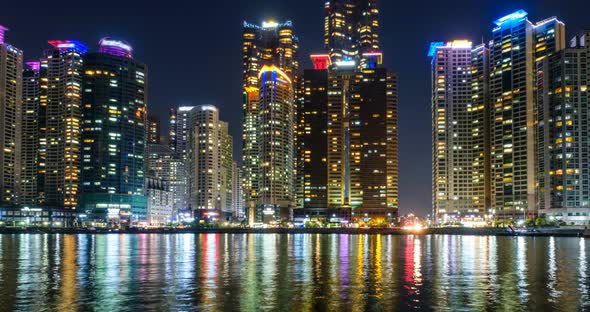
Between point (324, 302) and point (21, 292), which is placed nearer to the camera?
point (324, 302)

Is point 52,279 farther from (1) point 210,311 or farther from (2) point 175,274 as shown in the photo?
(1) point 210,311

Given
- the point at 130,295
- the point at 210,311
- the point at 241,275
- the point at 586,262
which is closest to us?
the point at 210,311

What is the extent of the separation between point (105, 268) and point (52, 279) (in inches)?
466

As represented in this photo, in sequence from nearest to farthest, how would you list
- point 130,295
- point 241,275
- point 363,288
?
point 130,295, point 363,288, point 241,275

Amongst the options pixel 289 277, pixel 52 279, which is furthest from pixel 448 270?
pixel 52 279

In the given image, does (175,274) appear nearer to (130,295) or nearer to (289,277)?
(289,277)

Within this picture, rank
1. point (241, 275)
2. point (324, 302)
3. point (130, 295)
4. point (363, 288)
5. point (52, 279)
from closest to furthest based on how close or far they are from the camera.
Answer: point (324, 302) < point (130, 295) < point (363, 288) < point (52, 279) < point (241, 275)

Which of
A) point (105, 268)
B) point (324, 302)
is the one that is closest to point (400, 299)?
point (324, 302)

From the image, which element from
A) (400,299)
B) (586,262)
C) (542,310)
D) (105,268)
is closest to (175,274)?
(105,268)

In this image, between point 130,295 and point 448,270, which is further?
point 448,270

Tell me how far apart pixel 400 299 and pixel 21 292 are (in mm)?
28771

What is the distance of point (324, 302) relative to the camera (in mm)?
42469

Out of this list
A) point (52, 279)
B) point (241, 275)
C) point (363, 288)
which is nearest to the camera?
point (363, 288)

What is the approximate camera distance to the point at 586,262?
7875 cm
